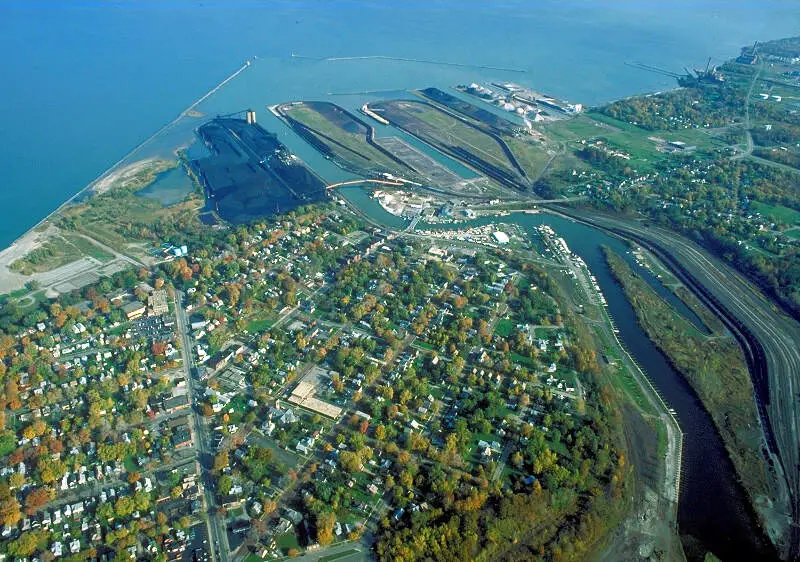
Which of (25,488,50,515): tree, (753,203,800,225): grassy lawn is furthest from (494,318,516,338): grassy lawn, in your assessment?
(753,203,800,225): grassy lawn

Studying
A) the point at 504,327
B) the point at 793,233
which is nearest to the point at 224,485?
the point at 504,327

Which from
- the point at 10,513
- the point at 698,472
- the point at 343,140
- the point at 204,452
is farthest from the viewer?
the point at 343,140

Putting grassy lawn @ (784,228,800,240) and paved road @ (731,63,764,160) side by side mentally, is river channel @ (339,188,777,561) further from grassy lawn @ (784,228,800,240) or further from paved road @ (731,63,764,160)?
paved road @ (731,63,764,160)

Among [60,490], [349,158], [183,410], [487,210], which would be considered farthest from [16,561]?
[349,158]

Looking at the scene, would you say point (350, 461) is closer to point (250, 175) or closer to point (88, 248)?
point (88, 248)

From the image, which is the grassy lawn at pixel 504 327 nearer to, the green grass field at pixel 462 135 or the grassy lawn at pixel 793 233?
the green grass field at pixel 462 135

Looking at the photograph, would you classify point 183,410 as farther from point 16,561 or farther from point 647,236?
point 647,236
